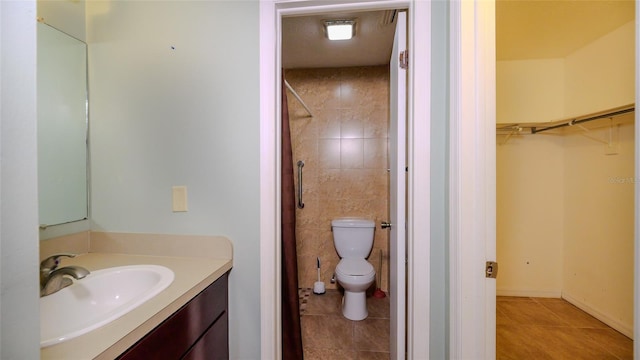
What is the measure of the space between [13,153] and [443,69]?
4.01 ft

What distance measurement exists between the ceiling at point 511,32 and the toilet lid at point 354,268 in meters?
1.82

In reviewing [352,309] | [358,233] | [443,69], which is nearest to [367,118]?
[358,233]

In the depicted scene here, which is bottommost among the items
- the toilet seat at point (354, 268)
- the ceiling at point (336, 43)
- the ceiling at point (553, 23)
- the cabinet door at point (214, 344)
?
the toilet seat at point (354, 268)

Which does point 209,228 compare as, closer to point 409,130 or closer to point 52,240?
point 52,240

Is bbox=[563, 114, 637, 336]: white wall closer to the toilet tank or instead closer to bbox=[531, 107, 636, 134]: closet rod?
bbox=[531, 107, 636, 134]: closet rod

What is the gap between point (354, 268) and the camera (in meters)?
2.21

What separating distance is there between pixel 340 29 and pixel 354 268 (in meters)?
1.87

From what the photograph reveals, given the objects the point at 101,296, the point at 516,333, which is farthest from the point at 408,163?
the point at 516,333

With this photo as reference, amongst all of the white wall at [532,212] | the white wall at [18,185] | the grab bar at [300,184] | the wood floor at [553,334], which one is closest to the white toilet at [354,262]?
the grab bar at [300,184]

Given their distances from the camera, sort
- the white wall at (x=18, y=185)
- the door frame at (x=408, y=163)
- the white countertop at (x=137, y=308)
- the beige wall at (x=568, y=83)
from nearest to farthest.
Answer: the white wall at (x=18, y=185) → the white countertop at (x=137, y=308) → the door frame at (x=408, y=163) → the beige wall at (x=568, y=83)

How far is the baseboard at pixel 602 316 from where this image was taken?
191cm

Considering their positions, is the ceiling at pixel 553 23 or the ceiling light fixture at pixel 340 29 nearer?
the ceiling at pixel 553 23

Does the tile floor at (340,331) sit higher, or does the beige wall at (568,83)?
the beige wall at (568,83)

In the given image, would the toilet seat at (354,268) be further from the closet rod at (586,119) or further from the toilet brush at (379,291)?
the closet rod at (586,119)
